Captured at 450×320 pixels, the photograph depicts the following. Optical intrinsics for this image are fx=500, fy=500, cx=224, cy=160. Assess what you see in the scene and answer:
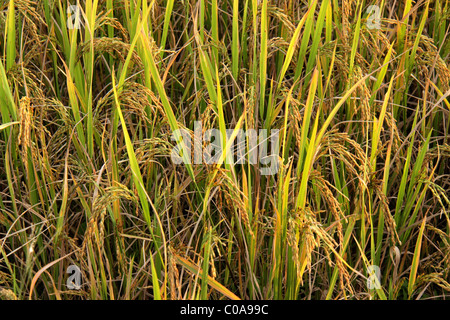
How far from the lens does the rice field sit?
1.00 metres

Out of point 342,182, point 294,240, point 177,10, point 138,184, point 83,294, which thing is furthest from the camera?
point 177,10

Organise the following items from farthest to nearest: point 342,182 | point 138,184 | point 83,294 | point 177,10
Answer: point 177,10 < point 342,182 < point 83,294 < point 138,184

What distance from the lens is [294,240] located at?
0.85 metres

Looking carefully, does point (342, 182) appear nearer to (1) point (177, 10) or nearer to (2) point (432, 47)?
(2) point (432, 47)

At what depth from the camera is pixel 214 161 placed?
1.06m

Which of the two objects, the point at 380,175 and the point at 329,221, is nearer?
the point at 329,221

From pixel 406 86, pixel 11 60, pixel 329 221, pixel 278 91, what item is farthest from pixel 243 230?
pixel 11 60

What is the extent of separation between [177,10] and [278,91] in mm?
447

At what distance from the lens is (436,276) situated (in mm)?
1035

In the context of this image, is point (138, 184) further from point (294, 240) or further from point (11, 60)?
point (11, 60)

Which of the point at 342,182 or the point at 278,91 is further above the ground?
the point at 278,91

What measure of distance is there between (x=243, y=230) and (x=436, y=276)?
0.41m

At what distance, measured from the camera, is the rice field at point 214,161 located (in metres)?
1.00
